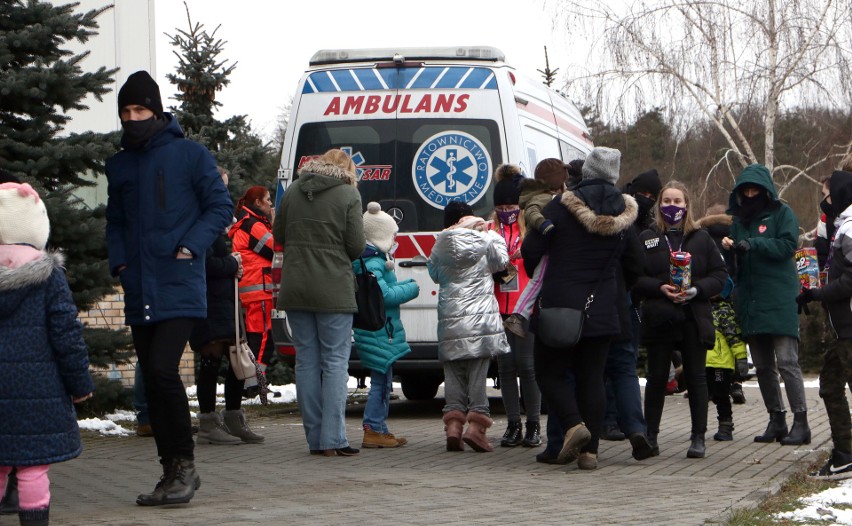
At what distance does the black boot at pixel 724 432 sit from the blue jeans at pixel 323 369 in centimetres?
283

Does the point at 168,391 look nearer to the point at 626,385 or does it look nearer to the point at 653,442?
the point at 626,385

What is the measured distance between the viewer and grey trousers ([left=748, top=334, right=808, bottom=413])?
32.7 ft

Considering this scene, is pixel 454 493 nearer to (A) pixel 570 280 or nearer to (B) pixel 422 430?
(A) pixel 570 280

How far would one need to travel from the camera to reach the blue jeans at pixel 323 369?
29.1 feet

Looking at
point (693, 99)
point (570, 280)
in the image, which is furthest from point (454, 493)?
point (693, 99)

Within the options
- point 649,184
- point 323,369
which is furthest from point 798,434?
point 323,369

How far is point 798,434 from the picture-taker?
9.80 meters

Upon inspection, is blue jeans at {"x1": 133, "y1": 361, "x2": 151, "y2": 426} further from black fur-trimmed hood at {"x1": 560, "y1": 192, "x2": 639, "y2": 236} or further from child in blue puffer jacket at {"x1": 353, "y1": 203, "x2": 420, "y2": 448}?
black fur-trimmed hood at {"x1": 560, "y1": 192, "x2": 639, "y2": 236}

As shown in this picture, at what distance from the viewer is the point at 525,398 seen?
961 cm

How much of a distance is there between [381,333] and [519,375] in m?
0.99

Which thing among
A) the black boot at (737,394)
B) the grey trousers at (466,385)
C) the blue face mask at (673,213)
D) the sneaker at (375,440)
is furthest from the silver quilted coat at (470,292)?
the black boot at (737,394)

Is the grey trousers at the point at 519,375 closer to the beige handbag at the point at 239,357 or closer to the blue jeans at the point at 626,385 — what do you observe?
the blue jeans at the point at 626,385

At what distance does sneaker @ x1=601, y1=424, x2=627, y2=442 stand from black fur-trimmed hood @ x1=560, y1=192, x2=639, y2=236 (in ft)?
7.63

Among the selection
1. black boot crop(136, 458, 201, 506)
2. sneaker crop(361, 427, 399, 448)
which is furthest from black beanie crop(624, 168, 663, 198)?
black boot crop(136, 458, 201, 506)
